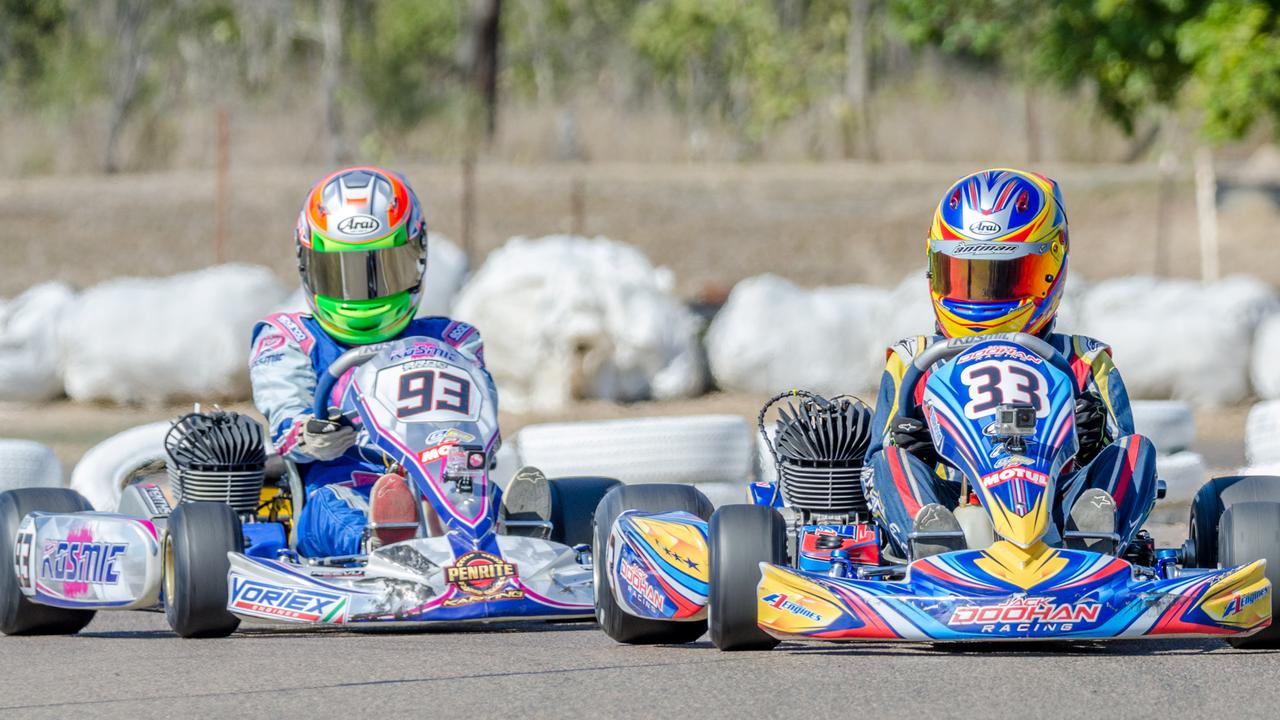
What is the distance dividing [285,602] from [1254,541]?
269 cm

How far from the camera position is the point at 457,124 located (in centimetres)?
2989

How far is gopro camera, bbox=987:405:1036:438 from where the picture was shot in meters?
5.67

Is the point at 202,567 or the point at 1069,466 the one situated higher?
the point at 1069,466

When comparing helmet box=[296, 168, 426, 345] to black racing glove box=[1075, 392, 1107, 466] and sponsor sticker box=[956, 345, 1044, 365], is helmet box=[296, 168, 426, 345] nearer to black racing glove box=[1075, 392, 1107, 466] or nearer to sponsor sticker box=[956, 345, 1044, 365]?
sponsor sticker box=[956, 345, 1044, 365]

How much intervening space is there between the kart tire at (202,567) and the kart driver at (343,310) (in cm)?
56

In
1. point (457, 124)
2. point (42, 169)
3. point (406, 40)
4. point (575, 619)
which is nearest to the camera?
point (575, 619)

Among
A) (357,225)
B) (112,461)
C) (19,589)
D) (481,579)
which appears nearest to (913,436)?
(481,579)

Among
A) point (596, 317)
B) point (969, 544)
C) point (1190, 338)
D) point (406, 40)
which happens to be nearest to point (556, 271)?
point (596, 317)

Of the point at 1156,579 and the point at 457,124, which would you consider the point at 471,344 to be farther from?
the point at 457,124

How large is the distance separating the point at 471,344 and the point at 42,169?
2185cm

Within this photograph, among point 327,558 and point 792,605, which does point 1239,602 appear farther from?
point 327,558

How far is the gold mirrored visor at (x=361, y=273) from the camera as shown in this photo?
7.27m

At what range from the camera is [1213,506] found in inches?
244

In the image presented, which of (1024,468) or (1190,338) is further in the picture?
(1190,338)
